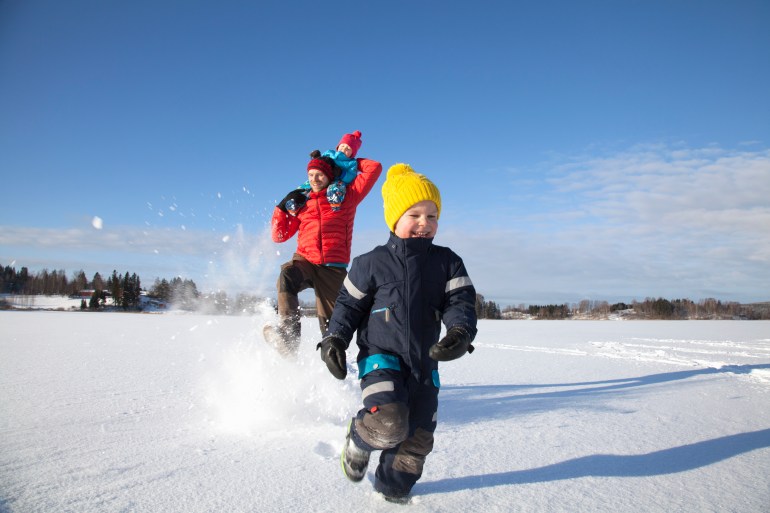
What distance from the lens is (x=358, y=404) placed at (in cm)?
366

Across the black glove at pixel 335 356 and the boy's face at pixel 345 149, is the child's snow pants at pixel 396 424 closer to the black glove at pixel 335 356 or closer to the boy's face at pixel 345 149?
the black glove at pixel 335 356

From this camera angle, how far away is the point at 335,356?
6.66ft

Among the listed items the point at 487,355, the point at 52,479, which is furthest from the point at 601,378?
the point at 52,479

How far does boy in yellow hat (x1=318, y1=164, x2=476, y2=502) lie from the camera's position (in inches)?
77.2

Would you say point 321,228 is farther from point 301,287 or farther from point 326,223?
point 301,287

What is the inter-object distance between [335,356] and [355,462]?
1.63ft

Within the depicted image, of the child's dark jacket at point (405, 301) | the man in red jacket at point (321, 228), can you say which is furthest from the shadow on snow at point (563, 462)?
the man in red jacket at point (321, 228)

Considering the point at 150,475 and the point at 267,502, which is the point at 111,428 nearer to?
the point at 150,475

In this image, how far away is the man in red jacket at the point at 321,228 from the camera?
4035 millimetres

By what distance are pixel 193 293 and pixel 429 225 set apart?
3288 mm

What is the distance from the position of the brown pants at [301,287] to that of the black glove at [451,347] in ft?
6.63

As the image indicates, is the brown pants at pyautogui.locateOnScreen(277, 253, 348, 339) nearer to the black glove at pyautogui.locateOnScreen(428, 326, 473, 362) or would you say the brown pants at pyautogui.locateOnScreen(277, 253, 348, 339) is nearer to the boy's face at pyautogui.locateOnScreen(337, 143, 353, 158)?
the boy's face at pyautogui.locateOnScreen(337, 143, 353, 158)

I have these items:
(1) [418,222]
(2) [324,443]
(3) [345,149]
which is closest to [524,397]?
(2) [324,443]

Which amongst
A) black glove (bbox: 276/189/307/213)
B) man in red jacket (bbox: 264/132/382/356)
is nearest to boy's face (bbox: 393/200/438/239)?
man in red jacket (bbox: 264/132/382/356)
